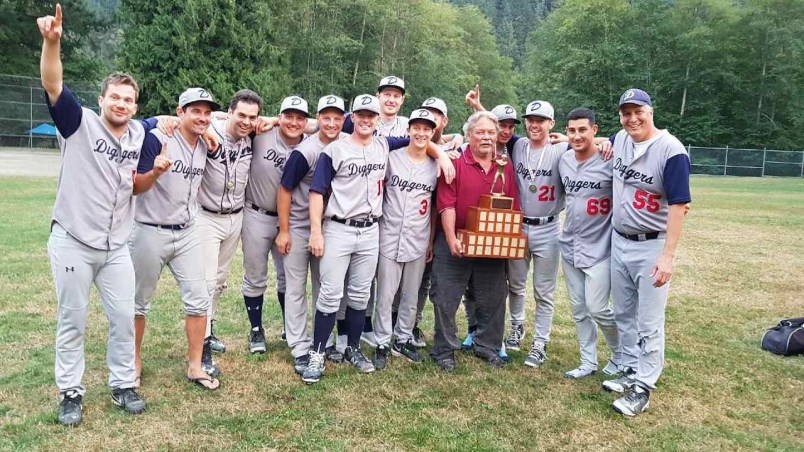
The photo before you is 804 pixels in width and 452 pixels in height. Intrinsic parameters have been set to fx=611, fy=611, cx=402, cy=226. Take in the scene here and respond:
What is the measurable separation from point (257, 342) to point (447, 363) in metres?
1.68

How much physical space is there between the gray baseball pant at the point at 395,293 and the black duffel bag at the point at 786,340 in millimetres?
3487

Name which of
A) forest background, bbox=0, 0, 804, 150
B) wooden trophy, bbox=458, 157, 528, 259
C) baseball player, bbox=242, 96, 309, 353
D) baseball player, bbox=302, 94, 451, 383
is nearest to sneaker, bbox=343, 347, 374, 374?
baseball player, bbox=302, 94, 451, 383

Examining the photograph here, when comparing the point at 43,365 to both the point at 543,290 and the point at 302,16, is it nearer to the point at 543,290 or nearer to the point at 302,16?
the point at 543,290

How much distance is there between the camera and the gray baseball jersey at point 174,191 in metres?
4.23

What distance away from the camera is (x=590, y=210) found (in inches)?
191

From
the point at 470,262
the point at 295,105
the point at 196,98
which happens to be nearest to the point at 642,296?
the point at 470,262

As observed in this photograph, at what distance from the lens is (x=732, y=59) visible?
4662 centimetres

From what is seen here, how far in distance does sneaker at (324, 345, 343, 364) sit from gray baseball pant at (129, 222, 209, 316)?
1.20 meters

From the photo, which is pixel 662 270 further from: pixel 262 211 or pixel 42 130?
pixel 42 130

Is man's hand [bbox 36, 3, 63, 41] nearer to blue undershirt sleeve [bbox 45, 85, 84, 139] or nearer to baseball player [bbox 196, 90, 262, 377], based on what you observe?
blue undershirt sleeve [bbox 45, 85, 84, 139]

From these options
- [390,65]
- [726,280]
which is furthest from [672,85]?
[726,280]

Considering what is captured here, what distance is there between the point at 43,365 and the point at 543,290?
13.6ft

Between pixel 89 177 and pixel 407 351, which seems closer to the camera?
pixel 89 177

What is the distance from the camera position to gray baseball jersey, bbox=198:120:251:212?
472 centimetres
